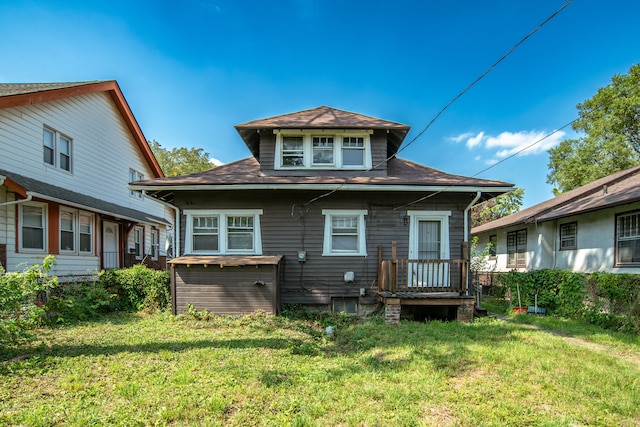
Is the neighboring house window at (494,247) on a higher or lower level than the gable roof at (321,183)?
lower

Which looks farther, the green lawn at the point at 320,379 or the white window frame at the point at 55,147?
the white window frame at the point at 55,147

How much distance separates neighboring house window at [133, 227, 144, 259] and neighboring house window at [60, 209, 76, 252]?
4.17m

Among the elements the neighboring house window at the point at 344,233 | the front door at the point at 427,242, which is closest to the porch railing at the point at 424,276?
the front door at the point at 427,242

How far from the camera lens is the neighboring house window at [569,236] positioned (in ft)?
36.9

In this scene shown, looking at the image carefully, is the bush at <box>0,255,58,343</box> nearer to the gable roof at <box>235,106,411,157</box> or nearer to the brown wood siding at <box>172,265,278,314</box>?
the brown wood siding at <box>172,265,278,314</box>

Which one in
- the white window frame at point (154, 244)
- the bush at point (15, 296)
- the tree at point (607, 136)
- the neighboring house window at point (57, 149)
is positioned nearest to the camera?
the bush at point (15, 296)

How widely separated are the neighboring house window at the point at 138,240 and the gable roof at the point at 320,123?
826 cm

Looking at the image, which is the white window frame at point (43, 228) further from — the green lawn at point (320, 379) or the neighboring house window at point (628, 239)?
the neighboring house window at point (628, 239)

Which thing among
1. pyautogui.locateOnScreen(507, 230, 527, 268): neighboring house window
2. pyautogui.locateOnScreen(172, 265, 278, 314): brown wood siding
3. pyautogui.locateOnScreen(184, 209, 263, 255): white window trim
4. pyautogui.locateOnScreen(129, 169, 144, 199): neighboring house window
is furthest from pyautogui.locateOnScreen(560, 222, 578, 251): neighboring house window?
pyautogui.locateOnScreen(129, 169, 144, 199): neighboring house window

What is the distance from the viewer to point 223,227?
28.2 feet

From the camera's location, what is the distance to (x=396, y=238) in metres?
8.59

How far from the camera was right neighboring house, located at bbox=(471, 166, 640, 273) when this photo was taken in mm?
9070

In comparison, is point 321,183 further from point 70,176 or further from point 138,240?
point 138,240

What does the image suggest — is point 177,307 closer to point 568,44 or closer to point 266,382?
point 266,382
